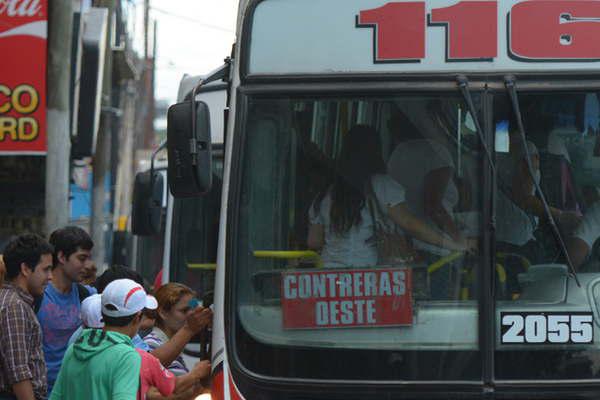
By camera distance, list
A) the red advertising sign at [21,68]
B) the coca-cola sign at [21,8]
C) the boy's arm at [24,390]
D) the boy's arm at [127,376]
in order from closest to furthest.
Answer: the boy's arm at [127,376] < the boy's arm at [24,390] < the red advertising sign at [21,68] < the coca-cola sign at [21,8]

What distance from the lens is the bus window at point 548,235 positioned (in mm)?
4734

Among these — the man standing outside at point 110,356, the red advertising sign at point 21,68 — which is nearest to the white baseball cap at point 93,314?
the man standing outside at point 110,356

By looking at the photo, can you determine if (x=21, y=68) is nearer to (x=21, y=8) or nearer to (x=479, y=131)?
(x=21, y=8)

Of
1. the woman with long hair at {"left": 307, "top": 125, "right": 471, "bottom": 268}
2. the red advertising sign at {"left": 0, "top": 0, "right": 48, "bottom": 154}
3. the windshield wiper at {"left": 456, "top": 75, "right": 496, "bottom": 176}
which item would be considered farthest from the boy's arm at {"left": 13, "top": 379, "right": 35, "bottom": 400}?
the red advertising sign at {"left": 0, "top": 0, "right": 48, "bottom": 154}

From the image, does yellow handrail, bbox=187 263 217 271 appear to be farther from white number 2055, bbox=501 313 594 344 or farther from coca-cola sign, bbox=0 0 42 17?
white number 2055, bbox=501 313 594 344

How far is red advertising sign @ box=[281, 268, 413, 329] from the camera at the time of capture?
4.80 m

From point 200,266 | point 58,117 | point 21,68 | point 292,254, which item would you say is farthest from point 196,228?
point 292,254

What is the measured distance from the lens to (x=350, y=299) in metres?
4.81

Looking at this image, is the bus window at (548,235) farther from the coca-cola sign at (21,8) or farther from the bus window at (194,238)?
the coca-cola sign at (21,8)

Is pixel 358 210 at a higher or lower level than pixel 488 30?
lower

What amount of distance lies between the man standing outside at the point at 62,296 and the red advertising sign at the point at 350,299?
2.17 metres

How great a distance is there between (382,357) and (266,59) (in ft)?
4.43

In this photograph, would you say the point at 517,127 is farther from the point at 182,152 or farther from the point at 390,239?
the point at 182,152

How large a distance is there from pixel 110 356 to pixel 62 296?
2049mm
